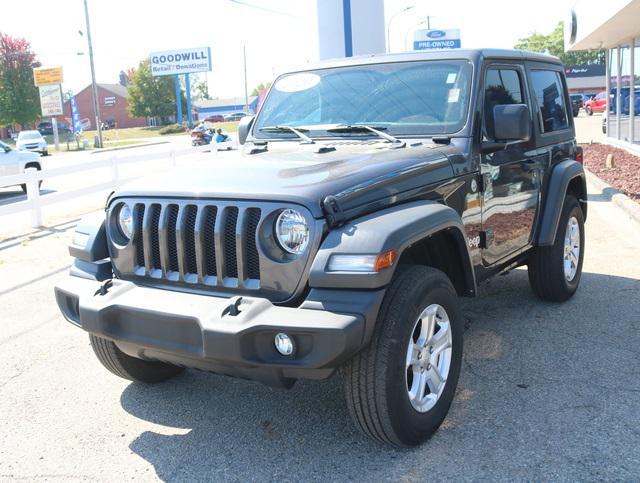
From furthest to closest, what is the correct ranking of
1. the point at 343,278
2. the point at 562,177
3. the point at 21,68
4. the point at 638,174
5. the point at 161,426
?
the point at 21,68, the point at 638,174, the point at 562,177, the point at 161,426, the point at 343,278

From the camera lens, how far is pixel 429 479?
309 centimetres

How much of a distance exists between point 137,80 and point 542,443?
88.9 meters

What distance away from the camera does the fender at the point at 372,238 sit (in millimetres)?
2889

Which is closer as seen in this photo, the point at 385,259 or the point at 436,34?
the point at 385,259

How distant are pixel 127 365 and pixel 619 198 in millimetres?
8914

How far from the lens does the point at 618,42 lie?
68.8 ft

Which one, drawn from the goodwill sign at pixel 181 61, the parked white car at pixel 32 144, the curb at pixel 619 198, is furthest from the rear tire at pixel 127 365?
the goodwill sign at pixel 181 61

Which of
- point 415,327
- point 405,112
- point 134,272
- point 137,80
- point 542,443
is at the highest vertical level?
point 137,80

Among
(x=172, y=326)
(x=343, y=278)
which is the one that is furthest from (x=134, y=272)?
(x=343, y=278)

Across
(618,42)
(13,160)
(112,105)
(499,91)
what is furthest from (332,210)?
(112,105)

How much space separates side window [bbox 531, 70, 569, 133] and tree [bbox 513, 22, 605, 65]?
98.7 meters

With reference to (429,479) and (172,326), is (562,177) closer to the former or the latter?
(429,479)

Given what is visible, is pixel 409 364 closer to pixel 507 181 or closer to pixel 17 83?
pixel 507 181

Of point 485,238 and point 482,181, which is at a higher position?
point 482,181
